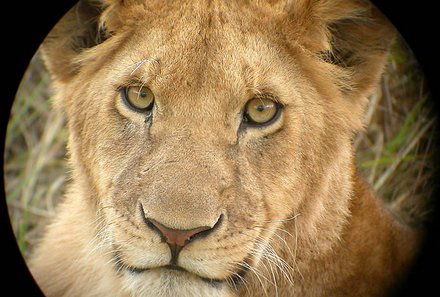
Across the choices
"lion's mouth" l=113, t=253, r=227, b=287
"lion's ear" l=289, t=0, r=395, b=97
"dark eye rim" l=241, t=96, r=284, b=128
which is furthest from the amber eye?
"lion's mouth" l=113, t=253, r=227, b=287

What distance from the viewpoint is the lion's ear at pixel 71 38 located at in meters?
3.23

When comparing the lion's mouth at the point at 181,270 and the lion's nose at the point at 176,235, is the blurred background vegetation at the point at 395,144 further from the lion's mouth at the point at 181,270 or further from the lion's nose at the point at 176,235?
the lion's nose at the point at 176,235

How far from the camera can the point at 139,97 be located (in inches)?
120

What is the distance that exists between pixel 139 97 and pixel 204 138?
0.32 metres

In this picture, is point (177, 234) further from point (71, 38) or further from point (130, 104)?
point (71, 38)

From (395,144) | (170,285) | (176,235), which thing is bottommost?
(170,285)

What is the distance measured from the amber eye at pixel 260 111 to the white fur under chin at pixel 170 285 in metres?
0.61

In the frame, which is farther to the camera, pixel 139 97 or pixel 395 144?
pixel 395 144

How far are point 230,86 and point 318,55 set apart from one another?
0.45m

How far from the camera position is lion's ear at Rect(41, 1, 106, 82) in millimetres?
3233

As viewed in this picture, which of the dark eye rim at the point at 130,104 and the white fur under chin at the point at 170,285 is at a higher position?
the dark eye rim at the point at 130,104

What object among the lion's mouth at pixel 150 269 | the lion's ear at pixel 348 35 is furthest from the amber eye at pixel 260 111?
the lion's mouth at pixel 150 269

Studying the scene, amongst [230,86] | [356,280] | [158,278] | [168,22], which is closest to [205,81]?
[230,86]

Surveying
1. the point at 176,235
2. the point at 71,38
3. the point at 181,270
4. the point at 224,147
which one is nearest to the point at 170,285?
the point at 181,270
